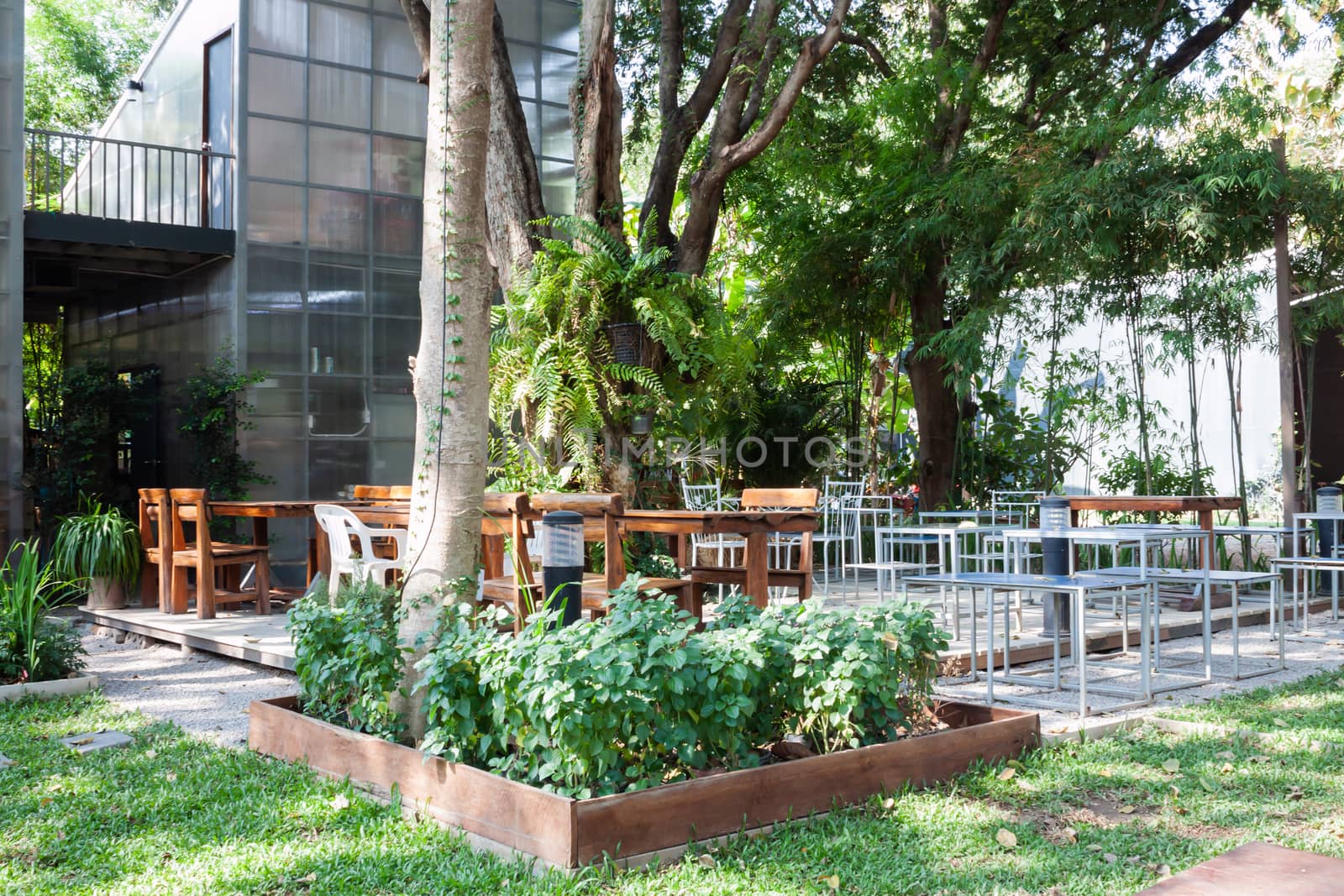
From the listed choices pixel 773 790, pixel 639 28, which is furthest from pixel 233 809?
pixel 639 28

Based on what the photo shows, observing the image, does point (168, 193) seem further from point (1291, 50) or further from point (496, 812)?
point (1291, 50)

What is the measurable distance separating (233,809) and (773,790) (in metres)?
1.51

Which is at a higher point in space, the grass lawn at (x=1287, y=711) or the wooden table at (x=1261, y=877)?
the wooden table at (x=1261, y=877)

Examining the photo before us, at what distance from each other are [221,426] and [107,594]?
187 centimetres

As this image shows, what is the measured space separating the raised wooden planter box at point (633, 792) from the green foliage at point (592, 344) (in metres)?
3.54

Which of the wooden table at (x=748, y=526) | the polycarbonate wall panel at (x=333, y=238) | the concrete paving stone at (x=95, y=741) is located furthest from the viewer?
the polycarbonate wall panel at (x=333, y=238)

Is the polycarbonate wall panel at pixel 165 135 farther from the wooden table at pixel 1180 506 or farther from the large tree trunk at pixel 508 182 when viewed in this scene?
the wooden table at pixel 1180 506

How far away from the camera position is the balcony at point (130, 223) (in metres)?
8.65

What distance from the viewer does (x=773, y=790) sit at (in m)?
2.88

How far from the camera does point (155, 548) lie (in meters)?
7.44

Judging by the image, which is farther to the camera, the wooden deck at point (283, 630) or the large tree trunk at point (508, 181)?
the large tree trunk at point (508, 181)

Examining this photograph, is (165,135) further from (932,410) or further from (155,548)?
(932,410)

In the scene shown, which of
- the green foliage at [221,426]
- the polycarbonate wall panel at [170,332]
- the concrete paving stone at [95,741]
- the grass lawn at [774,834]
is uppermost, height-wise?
the polycarbonate wall panel at [170,332]

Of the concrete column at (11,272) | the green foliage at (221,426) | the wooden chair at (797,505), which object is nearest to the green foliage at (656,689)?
the wooden chair at (797,505)
